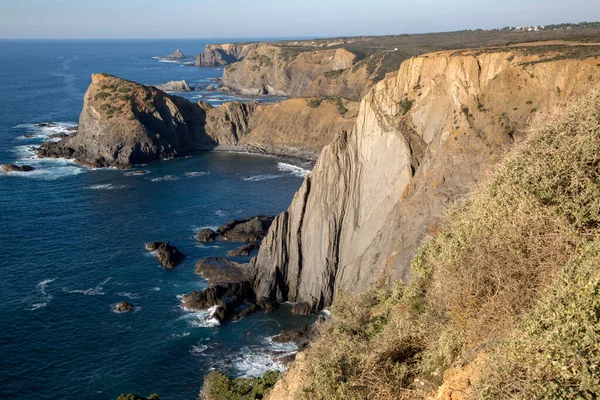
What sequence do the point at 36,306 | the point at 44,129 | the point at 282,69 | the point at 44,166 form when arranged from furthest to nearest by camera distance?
the point at 282,69 → the point at 44,129 → the point at 44,166 → the point at 36,306

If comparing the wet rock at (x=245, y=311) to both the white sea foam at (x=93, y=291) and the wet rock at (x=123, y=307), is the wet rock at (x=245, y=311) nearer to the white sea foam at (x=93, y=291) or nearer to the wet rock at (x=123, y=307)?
the wet rock at (x=123, y=307)

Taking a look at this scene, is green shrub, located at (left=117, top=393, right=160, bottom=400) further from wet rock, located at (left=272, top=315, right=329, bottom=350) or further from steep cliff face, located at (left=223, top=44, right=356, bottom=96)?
steep cliff face, located at (left=223, top=44, right=356, bottom=96)

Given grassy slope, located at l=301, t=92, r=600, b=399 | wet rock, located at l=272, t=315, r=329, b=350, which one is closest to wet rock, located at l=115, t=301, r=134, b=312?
wet rock, located at l=272, t=315, r=329, b=350

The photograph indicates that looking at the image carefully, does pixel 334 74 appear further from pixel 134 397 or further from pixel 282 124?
pixel 134 397

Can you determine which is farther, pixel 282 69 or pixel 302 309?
pixel 282 69

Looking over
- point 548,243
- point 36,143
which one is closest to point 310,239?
point 548,243

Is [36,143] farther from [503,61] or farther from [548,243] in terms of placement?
[548,243]

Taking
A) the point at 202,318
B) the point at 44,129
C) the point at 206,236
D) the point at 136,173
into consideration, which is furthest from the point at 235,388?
the point at 44,129
